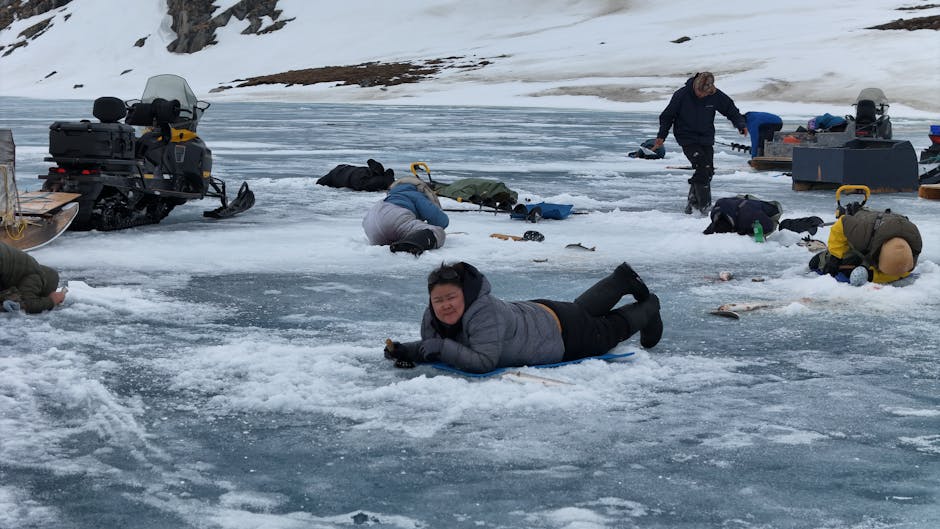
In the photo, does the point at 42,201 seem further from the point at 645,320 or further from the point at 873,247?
the point at 873,247

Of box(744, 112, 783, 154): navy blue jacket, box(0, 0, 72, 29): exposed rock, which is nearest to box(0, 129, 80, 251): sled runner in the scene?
box(744, 112, 783, 154): navy blue jacket

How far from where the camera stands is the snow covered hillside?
52094mm

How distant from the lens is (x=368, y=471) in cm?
434

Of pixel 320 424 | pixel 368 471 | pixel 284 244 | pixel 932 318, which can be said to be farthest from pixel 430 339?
pixel 284 244

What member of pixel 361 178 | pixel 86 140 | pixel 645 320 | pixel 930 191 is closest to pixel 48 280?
pixel 645 320

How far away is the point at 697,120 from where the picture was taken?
505 inches

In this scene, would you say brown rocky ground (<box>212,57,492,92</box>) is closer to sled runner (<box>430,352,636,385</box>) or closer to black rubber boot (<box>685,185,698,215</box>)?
black rubber boot (<box>685,185,698,215</box>)

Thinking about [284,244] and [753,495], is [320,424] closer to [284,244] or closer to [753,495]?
[753,495]

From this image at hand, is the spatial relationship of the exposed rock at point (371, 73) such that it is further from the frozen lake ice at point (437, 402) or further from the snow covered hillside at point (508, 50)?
the frozen lake ice at point (437, 402)

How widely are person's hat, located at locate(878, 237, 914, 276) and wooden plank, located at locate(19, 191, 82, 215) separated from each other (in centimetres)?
644

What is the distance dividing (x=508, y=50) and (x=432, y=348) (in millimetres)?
79472

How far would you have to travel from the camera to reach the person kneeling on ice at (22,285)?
7000mm

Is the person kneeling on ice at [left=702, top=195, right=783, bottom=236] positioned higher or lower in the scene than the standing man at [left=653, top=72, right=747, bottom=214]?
lower

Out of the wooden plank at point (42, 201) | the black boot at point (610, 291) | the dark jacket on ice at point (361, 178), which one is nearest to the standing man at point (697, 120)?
the dark jacket on ice at point (361, 178)
